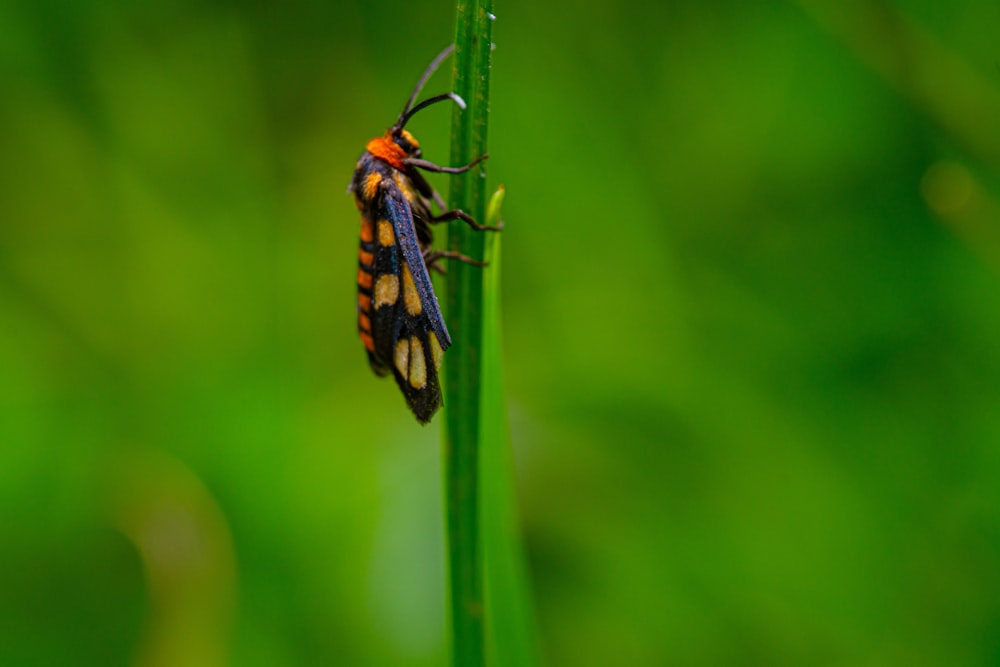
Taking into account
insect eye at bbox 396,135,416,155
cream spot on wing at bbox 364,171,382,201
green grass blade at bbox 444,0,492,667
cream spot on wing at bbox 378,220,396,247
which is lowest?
green grass blade at bbox 444,0,492,667

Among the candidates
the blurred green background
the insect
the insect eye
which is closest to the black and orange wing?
the insect

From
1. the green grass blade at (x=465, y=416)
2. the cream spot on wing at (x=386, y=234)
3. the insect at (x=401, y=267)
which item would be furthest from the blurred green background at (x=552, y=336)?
the green grass blade at (x=465, y=416)

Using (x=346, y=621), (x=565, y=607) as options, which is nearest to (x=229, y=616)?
(x=346, y=621)

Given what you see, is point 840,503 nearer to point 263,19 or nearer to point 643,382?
point 643,382

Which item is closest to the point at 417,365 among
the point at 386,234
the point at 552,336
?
the point at 386,234

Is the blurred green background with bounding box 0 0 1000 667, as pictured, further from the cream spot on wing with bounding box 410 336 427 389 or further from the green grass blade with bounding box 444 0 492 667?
the green grass blade with bounding box 444 0 492 667
